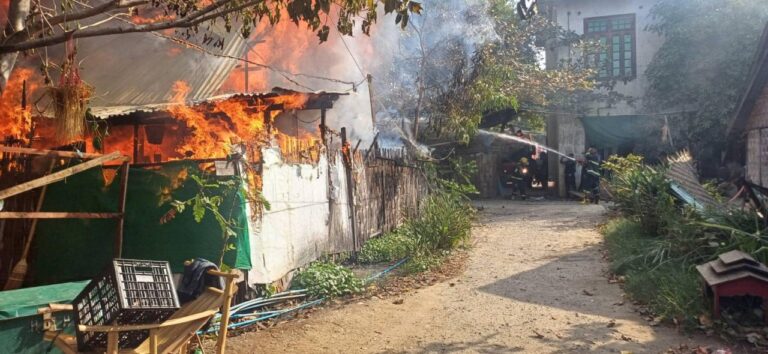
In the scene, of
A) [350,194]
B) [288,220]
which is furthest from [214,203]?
[350,194]

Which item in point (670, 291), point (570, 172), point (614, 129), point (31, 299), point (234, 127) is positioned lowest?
point (670, 291)

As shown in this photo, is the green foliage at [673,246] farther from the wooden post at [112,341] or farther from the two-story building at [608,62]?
the two-story building at [608,62]

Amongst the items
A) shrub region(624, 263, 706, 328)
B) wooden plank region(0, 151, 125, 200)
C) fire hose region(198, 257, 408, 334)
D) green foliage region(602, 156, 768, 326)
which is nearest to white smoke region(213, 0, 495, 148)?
green foliage region(602, 156, 768, 326)

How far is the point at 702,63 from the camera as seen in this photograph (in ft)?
57.4

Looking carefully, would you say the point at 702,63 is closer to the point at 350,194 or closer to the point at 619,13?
the point at 619,13

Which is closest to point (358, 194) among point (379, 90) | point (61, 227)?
point (61, 227)

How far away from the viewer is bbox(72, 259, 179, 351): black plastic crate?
3.39 meters

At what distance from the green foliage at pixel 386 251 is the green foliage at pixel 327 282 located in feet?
5.45

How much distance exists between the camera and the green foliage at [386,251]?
30.4ft

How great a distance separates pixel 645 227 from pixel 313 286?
6.03 metres

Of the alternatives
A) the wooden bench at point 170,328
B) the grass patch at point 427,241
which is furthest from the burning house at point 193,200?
the wooden bench at point 170,328

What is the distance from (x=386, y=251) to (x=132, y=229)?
4.34 m

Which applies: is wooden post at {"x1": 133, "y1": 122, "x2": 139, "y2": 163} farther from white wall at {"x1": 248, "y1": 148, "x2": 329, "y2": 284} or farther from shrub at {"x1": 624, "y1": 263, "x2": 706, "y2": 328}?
shrub at {"x1": 624, "y1": 263, "x2": 706, "y2": 328}

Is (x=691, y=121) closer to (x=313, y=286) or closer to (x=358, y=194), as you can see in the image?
(x=358, y=194)
